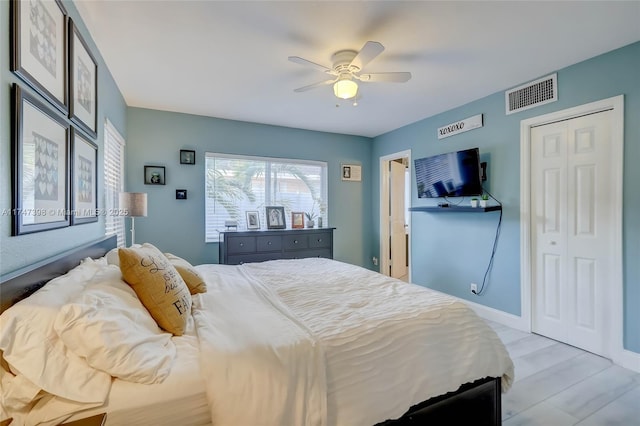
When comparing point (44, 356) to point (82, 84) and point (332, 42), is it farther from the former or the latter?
point (332, 42)

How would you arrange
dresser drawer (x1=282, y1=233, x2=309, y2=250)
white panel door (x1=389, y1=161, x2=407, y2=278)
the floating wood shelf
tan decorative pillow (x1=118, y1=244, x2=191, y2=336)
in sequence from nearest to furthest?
1. tan decorative pillow (x1=118, y1=244, x2=191, y2=336)
2. the floating wood shelf
3. dresser drawer (x1=282, y1=233, x2=309, y2=250)
4. white panel door (x1=389, y1=161, x2=407, y2=278)

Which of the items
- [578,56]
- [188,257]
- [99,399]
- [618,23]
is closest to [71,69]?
[99,399]

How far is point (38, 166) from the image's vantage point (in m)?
1.37

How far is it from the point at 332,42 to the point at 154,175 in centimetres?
287

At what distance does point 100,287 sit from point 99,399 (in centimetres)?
49

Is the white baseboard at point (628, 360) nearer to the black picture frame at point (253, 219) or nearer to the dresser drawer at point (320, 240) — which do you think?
the dresser drawer at point (320, 240)

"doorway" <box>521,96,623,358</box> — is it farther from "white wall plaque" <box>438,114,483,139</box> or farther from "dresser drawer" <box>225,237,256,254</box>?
"dresser drawer" <box>225,237,256,254</box>

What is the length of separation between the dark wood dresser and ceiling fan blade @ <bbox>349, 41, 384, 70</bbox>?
241cm

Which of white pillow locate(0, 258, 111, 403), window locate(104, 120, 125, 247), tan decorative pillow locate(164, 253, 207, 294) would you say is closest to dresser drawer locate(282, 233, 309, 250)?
window locate(104, 120, 125, 247)

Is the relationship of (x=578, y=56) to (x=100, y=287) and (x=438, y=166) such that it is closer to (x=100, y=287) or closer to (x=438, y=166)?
(x=438, y=166)

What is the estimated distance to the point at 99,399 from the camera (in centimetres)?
92

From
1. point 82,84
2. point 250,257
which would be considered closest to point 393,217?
point 250,257

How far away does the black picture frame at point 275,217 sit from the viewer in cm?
427

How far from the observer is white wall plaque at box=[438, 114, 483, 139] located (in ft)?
11.6
